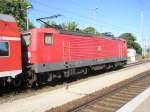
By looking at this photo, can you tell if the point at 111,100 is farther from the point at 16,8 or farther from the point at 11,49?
the point at 16,8

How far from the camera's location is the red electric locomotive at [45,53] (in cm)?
1338

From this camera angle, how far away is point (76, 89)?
15383 millimetres

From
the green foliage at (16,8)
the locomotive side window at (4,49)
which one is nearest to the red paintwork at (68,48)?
the locomotive side window at (4,49)

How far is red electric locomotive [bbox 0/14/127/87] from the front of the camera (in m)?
13.4

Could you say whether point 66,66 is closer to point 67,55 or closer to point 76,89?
point 67,55

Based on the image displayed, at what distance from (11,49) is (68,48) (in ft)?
17.1

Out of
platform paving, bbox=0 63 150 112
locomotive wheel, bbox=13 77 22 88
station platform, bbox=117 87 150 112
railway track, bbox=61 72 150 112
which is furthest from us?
locomotive wheel, bbox=13 77 22 88

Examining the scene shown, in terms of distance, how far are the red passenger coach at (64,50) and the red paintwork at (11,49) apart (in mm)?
1562

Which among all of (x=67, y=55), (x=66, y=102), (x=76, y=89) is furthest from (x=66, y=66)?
(x=66, y=102)

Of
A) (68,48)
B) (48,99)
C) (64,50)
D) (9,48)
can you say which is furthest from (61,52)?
(48,99)

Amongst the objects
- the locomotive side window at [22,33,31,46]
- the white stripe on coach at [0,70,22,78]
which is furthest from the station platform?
the locomotive side window at [22,33,31,46]

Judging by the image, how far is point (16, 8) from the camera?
45969 mm

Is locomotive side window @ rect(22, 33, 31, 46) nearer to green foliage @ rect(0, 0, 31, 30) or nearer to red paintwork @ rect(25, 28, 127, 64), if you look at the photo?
red paintwork @ rect(25, 28, 127, 64)

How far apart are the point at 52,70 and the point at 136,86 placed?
470 centimetres
